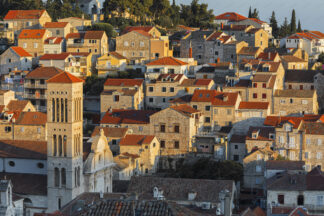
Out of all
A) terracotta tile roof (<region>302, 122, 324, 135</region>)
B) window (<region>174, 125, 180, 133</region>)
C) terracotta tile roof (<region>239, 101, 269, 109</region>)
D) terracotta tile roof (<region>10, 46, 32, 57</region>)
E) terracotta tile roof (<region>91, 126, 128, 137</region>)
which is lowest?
terracotta tile roof (<region>91, 126, 128, 137</region>)

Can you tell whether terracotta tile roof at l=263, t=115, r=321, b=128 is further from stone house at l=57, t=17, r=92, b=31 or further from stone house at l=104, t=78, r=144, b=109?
stone house at l=57, t=17, r=92, b=31

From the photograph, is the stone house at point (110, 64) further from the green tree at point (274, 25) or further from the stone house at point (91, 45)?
the green tree at point (274, 25)

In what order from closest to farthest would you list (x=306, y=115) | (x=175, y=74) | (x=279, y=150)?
(x=279, y=150) → (x=306, y=115) → (x=175, y=74)

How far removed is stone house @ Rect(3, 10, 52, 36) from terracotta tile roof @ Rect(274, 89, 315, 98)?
38444mm

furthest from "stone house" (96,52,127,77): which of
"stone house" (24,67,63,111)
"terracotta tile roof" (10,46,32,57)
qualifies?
"terracotta tile roof" (10,46,32,57)

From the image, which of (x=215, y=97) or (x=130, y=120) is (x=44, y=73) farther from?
(x=215, y=97)

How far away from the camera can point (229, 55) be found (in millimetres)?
84625

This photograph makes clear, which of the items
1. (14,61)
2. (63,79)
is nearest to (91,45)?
(14,61)

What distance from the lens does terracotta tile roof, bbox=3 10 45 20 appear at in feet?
317

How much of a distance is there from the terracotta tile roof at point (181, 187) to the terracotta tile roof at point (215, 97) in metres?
15.1

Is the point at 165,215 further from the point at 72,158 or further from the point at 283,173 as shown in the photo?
the point at 283,173

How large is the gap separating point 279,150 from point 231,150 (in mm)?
4487

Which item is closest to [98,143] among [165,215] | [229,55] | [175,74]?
[175,74]

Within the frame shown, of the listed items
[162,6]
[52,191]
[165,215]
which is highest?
[162,6]
